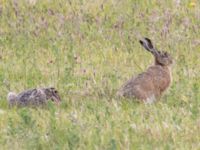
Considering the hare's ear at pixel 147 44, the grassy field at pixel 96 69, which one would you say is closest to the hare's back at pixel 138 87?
the grassy field at pixel 96 69

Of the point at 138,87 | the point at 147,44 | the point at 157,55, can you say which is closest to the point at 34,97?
the point at 138,87

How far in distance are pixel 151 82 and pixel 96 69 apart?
1295 mm

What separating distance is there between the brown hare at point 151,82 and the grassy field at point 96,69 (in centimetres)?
11

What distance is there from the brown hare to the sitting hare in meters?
0.61

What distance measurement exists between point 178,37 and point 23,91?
331 centimetres

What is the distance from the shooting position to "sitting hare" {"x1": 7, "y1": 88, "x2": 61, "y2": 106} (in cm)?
809

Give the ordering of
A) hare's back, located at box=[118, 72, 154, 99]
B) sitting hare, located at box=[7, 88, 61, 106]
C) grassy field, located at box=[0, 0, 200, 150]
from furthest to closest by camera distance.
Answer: hare's back, located at box=[118, 72, 154, 99], sitting hare, located at box=[7, 88, 61, 106], grassy field, located at box=[0, 0, 200, 150]

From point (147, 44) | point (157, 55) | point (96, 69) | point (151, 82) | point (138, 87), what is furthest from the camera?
point (96, 69)

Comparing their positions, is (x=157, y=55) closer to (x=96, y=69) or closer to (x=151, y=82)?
(x=151, y=82)

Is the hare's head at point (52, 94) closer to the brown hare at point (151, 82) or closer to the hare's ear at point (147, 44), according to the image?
the brown hare at point (151, 82)

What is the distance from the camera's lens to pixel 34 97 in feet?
26.6

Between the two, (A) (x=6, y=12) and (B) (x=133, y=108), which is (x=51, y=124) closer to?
(B) (x=133, y=108)

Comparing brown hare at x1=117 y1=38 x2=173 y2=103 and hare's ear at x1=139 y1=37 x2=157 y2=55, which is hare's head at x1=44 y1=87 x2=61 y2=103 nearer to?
brown hare at x1=117 y1=38 x2=173 y2=103

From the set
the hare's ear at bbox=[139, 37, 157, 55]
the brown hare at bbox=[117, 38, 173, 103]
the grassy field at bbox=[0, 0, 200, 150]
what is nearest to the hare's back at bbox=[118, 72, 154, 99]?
the brown hare at bbox=[117, 38, 173, 103]
